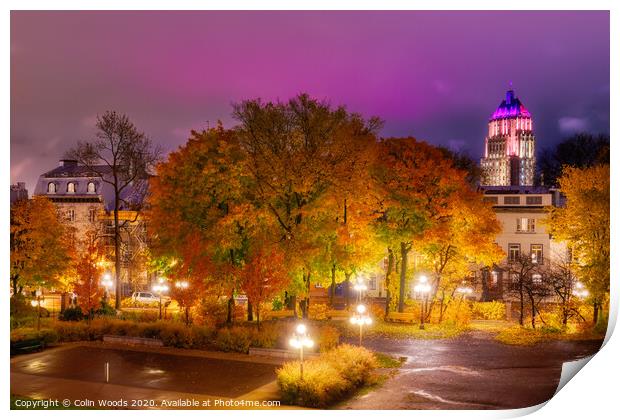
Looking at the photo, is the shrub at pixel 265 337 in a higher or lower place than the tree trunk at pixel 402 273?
lower

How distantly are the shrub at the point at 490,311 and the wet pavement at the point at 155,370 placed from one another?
19.6 metres

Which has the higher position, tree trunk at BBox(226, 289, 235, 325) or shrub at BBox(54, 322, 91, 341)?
tree trunk at BBox(226, 289, 235, 325)

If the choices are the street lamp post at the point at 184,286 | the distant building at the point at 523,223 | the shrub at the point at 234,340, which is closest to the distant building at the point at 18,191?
the street lamp post at the point at 184,286

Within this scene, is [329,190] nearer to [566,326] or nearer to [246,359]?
[246,359]

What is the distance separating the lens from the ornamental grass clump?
814 inches

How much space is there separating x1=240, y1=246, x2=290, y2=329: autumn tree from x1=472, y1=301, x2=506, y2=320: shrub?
16352mm

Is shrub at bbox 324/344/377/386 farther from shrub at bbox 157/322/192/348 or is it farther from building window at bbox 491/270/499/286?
building window at bbox 491/270/499/286

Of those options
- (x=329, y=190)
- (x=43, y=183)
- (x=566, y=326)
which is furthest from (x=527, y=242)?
(x=43, y=183)

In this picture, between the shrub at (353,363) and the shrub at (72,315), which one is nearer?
the shrub at (353,363)

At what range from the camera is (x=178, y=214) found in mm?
36469

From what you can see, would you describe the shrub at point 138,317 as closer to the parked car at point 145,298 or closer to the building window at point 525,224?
the parked car at point 145,298

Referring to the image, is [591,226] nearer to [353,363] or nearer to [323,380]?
[353,363]

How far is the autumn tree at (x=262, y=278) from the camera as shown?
2995 cm

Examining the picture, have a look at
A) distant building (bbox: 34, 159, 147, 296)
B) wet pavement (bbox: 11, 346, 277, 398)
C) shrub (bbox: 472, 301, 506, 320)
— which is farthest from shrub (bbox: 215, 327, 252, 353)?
distant building (bbox: 34, 159, 147, 296)
